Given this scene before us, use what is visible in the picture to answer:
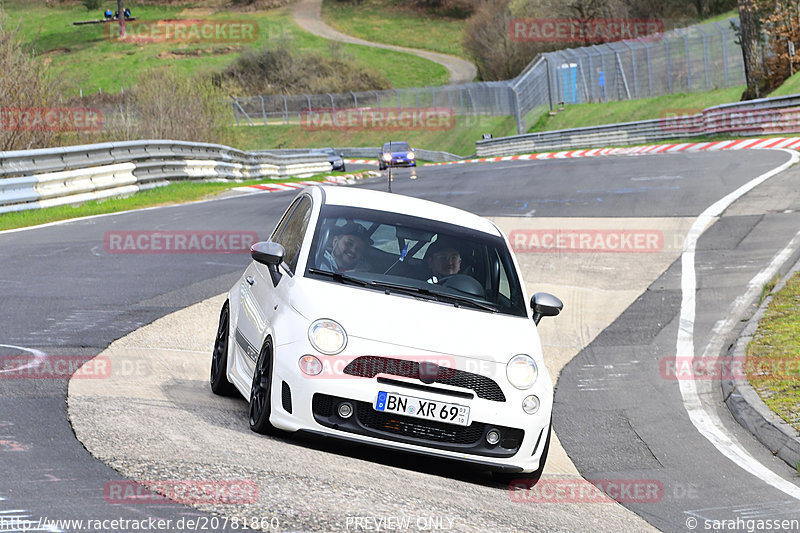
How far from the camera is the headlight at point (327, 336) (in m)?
6.66

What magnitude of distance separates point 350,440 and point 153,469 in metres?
1.37

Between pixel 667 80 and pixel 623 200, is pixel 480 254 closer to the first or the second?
pixel 623 200

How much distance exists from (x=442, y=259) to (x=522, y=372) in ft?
4.14

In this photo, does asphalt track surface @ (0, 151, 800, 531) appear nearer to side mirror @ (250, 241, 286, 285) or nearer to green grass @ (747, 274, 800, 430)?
green grass @ (747, 274, 800, 430)

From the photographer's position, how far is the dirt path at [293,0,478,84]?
107 metres

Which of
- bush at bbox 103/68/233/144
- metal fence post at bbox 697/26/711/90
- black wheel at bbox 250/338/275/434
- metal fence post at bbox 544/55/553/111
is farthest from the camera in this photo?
metal fence post at bbox 544/55/553/111

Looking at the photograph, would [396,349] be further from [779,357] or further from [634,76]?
[634,76]

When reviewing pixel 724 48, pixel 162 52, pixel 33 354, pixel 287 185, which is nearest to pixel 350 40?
pixel 162 52

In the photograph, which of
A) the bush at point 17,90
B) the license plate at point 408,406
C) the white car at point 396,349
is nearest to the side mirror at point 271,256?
the white car at point 396,349

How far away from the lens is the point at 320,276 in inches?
294

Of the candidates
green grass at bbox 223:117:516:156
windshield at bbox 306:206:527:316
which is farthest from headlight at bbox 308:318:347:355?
green grass at bbox 223:117:516:156

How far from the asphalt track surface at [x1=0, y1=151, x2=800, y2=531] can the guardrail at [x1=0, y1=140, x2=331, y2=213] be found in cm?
150

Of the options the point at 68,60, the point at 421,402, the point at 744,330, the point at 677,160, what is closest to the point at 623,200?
the point at 677,160

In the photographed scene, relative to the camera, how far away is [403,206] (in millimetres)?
8359
